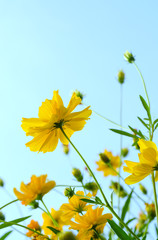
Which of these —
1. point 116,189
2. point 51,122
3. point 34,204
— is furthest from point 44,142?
point 116,189

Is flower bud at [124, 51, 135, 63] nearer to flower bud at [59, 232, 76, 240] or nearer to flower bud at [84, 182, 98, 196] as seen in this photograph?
flower bud at [84, 182, 98, 196]

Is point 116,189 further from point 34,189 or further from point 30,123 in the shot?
point 30,123

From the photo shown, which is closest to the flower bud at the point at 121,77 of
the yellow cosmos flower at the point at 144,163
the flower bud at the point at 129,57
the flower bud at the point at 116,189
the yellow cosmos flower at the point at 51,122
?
the flower bud at the point at 129,57

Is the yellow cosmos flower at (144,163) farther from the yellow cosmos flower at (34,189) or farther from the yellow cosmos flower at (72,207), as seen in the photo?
the yellow cosmos flower at (34,189)

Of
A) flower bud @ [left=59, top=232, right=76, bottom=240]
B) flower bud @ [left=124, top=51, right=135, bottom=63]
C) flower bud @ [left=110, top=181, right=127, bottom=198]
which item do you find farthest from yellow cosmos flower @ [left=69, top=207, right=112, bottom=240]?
flower bud @ [left=124, top=51, right=135, bottom=63]

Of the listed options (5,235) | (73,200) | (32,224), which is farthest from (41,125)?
(32,224)

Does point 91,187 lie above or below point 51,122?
below

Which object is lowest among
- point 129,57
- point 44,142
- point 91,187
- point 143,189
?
point 143,189
